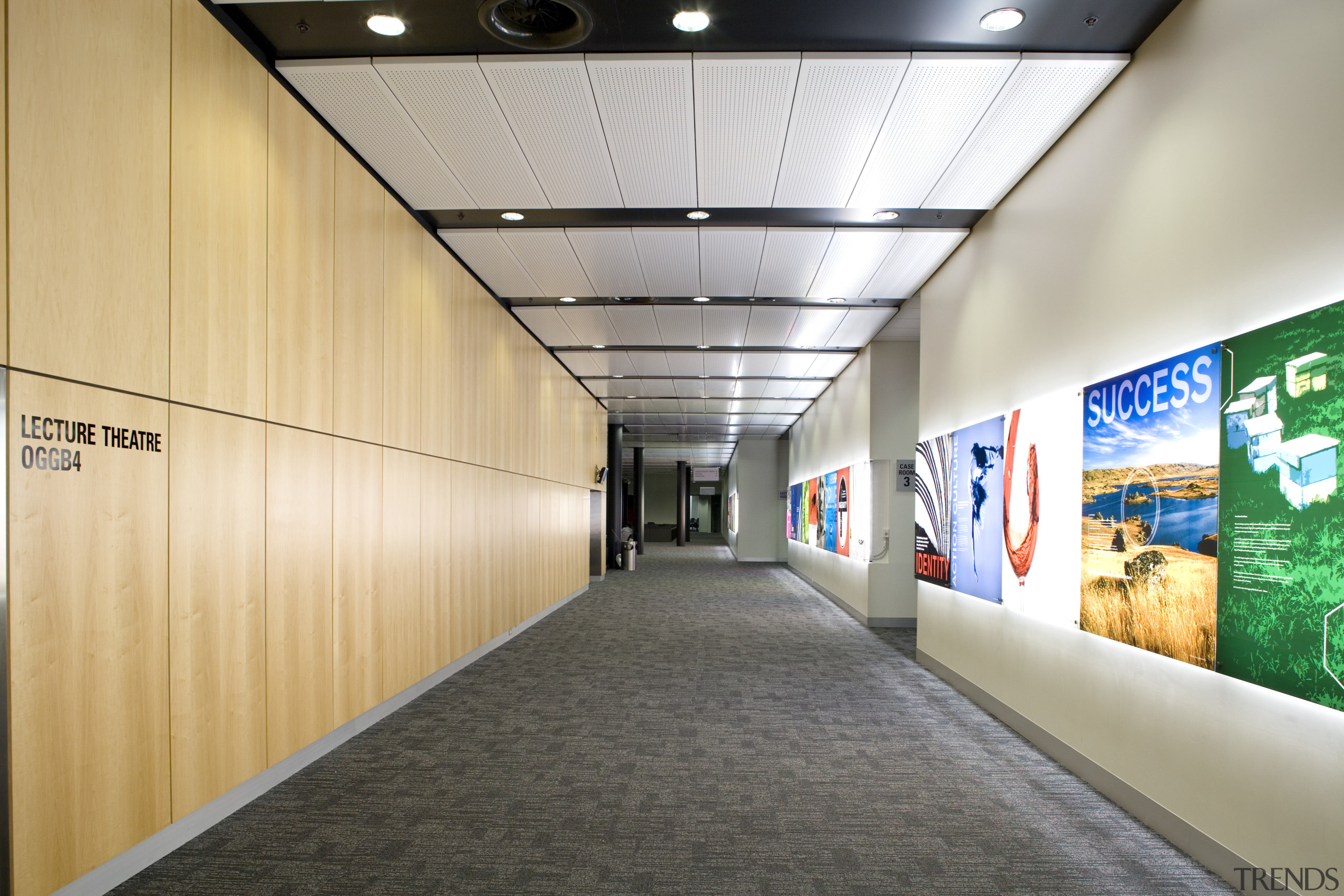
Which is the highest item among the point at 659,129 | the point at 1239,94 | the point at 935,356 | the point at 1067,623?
the point at 659,129

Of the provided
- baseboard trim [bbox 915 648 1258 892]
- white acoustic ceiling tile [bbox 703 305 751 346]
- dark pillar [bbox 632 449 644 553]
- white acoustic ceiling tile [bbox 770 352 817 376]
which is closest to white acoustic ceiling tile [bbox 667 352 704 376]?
white acoustic ceiling tile [bbox 703 305 751 346]

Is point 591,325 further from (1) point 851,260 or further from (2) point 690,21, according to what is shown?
(2) point 690,21

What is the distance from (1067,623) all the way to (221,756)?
4.42 m

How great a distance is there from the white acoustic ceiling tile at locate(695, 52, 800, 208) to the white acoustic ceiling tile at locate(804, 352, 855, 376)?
5450 millimetres

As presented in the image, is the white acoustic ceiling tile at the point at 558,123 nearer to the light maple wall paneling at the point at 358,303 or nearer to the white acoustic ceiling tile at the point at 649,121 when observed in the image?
the white acoustic ceiling tile at the point at 649,121

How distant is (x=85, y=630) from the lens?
8.75 ft

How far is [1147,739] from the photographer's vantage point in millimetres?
3520

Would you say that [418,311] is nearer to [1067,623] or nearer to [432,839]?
[432,839]

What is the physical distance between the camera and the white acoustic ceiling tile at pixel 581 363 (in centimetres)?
1084

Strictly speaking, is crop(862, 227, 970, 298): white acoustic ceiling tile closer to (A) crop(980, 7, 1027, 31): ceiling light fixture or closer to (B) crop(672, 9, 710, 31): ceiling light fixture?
(A) crop(980, 7, 1027, 31): ceiling light fixture

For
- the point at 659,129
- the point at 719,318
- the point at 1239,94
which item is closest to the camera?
the point at 1239,94

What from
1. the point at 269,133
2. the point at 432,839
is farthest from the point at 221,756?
the point at 269,133

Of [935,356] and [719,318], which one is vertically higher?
[719,318]

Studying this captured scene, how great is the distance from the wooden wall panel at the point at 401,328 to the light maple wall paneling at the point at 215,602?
1.55 m
